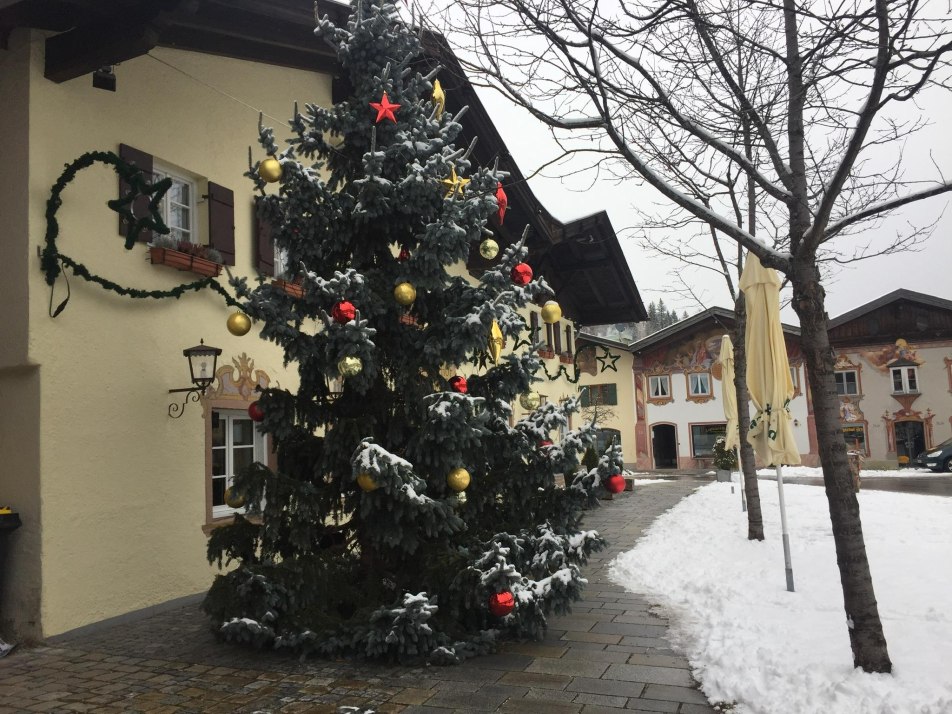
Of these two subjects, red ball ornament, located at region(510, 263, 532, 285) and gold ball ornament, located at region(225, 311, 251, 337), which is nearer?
gold ball ornament, located at region(225, 311, 251, 337)

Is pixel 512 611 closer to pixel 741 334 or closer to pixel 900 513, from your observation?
pixel 741 334

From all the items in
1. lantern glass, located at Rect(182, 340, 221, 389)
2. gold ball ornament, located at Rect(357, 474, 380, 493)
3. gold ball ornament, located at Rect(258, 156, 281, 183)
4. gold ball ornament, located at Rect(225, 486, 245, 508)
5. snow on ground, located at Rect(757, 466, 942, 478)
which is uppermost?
gold ball ornament, located at Rect(258, 156, 281, 183)

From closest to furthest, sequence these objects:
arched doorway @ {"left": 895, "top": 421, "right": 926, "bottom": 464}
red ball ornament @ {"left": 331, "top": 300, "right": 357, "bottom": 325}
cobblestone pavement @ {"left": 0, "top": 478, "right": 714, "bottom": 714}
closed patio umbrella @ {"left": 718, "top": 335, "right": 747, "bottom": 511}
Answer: cobblestone pavement @ {"left": 0, "top": 478, "right": 714, "bottom": 714}, red ball ornament @ {"left": 331, "top": 300, "right": 357, "bottom": 325}, closed patio umbrella @ {"left": 718, "top": 335, "right": 747, "bottom": 511}, arched doorway @ {"left": 895, "top": 421, "right": 926, "bottom": 464}

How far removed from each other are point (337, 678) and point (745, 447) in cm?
753

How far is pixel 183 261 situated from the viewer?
7.05m

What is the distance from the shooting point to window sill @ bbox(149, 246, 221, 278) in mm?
6875

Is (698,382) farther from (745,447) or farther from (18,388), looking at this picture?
(18,388)

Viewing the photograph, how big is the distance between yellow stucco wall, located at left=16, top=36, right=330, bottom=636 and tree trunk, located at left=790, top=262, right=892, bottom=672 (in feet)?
18.1

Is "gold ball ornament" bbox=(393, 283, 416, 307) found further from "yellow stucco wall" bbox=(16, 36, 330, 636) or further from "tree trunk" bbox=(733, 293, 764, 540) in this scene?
"tree trunk" bbox=(733, 293, 764, 540)

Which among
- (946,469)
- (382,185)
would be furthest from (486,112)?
(946,469)

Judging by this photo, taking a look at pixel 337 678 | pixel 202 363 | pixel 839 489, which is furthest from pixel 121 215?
pixel 839 489

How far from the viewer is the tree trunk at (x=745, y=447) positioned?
9.85 m

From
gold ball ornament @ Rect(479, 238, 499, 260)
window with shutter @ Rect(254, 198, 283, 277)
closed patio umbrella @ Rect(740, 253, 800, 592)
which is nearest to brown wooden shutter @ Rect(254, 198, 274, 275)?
window with shutter @ Rect(254, 198, 283, 277)

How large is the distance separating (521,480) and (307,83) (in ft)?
20.9
